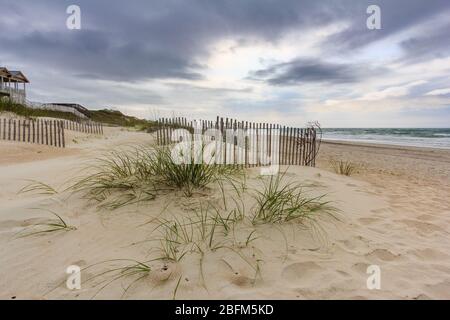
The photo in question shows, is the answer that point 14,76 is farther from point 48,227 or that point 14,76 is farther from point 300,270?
point 300,270

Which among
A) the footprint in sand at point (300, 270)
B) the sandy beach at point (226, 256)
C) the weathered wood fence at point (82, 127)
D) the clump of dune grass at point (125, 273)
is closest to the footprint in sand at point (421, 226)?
the sandy beach at point (226, 256)

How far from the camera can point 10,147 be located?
1019 cm

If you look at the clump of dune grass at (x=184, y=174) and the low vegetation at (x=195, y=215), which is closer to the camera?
the low vegetation at (x=195, y=215)

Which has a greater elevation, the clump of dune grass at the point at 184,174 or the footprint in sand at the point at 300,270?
the clump of dune grass at the point at 184,174

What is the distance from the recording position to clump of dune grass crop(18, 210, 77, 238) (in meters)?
2.93

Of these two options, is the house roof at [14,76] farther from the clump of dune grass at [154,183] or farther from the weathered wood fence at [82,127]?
the clump of dune grass at [154,183]

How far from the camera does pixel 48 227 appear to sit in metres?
3.02

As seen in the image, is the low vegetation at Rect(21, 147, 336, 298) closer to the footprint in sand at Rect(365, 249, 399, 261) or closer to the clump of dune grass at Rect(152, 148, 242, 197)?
the clump of dune grass at Rect(152, 148, 242, 197)

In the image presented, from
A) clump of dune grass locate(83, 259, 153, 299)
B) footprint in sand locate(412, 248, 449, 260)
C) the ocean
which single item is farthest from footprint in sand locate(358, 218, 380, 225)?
the ocean

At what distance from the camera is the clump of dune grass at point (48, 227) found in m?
2.93

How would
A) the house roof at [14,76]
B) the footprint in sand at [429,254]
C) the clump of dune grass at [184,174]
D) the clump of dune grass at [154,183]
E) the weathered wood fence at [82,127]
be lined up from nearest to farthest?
1. the footprint in sand at [429,254]
2. the clump of dune grass at [154,183]
3. the clump of dune grass at [184,174]
4. the weathered wood fence at [82,127]
5. the house roof at [14,76]

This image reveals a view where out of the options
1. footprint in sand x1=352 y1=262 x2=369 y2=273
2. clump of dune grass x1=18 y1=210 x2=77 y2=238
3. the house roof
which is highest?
the house roof
